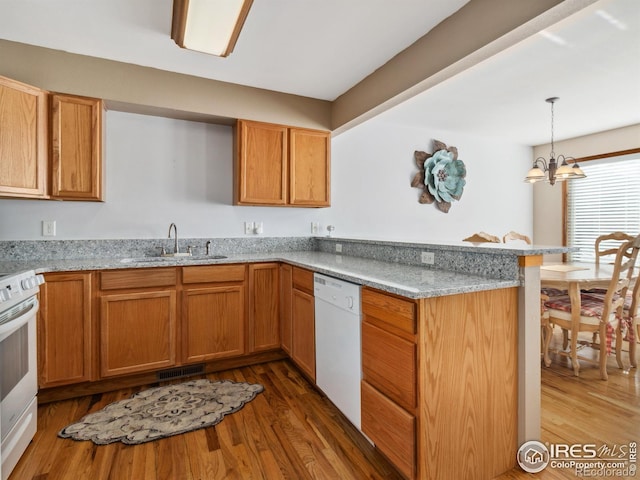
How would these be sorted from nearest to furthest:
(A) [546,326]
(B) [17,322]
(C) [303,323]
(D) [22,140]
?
(B) [17,322] < (D) [22,140] < (C) [303,323] < (A) [546,326]

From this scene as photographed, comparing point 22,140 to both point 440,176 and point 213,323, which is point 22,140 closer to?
point 213,323

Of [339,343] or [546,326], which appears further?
[546,326]

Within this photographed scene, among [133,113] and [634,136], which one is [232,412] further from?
[634,136]

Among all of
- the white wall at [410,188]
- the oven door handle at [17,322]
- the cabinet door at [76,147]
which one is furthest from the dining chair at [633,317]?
the cabinet door at [76,147]

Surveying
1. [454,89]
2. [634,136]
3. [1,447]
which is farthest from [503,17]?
[634,136]

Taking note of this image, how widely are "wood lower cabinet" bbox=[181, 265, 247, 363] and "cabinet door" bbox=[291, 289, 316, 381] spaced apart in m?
0.47

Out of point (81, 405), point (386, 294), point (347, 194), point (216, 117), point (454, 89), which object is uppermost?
point (454, 89)

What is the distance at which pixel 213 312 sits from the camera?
2730 mm

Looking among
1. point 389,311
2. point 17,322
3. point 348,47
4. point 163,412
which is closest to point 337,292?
point 389,311

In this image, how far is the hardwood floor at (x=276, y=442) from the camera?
1.64 m

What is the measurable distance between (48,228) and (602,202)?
6142 mm

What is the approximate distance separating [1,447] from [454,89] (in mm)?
3877

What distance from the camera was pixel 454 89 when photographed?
10.3 ft
